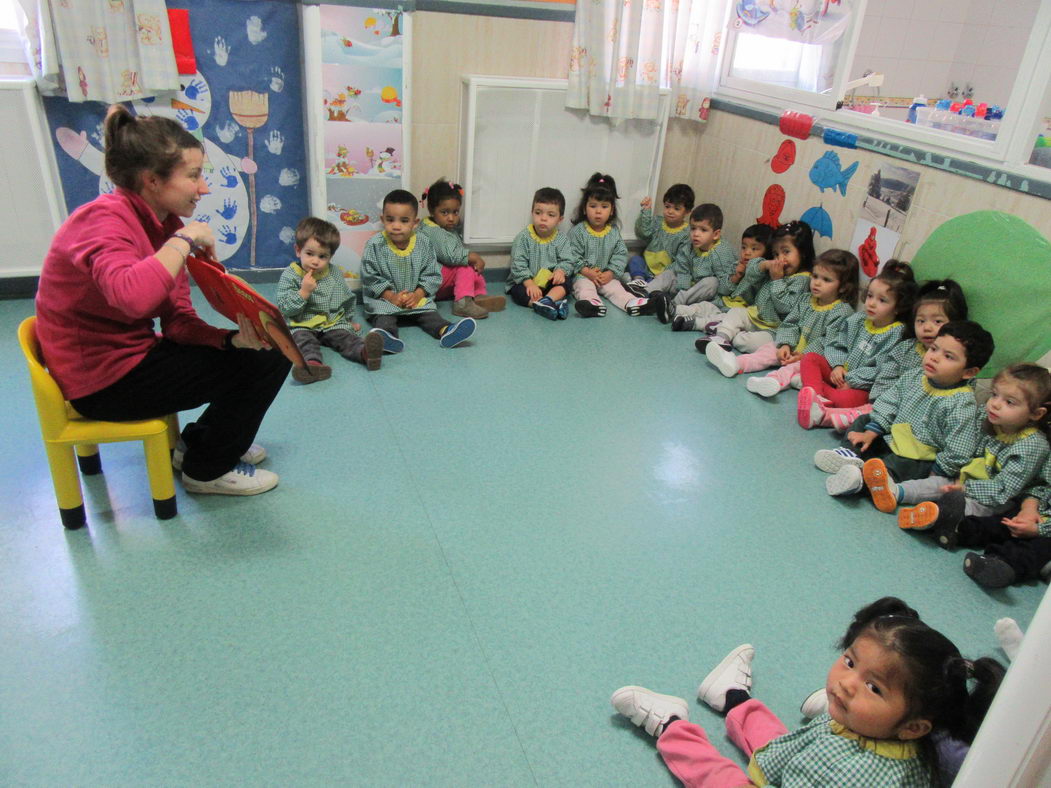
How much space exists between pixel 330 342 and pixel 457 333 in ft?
1.73

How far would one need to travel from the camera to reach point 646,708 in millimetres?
1540

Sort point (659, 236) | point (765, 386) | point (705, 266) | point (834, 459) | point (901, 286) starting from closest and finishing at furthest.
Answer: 1. point (834, 459)
2. point (901, 286)
3. point (765, 386)
4. point (705, 266)
5. point (659, 236)

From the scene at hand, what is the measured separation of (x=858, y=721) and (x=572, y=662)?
25.8 inches

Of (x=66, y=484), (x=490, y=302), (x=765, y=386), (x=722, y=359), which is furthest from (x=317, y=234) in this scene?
(x=765, y=386)

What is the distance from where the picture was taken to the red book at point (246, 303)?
184 centimetres

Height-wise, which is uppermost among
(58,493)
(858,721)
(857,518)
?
(858,721)

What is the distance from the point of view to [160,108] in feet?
10.4

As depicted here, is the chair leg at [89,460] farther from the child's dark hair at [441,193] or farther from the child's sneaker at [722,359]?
the child's sneaker at [722,359]

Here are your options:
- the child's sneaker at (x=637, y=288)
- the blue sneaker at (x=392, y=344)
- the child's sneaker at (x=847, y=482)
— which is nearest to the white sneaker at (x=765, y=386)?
the child's sneaker at (x=847, y=482)

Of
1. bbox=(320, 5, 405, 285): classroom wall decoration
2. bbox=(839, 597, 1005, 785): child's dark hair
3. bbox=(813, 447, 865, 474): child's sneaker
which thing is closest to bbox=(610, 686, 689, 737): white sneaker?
bbox=(839, 597, 1005, 785): child's dark hair

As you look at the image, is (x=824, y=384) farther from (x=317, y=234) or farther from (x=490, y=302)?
(x=317, y=234)

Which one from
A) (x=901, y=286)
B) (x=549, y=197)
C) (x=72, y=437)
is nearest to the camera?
(x=72, y=437)

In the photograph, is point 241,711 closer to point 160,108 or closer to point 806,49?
point 160,108

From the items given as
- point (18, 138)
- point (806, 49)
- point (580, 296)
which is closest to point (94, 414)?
point (18, 138)
